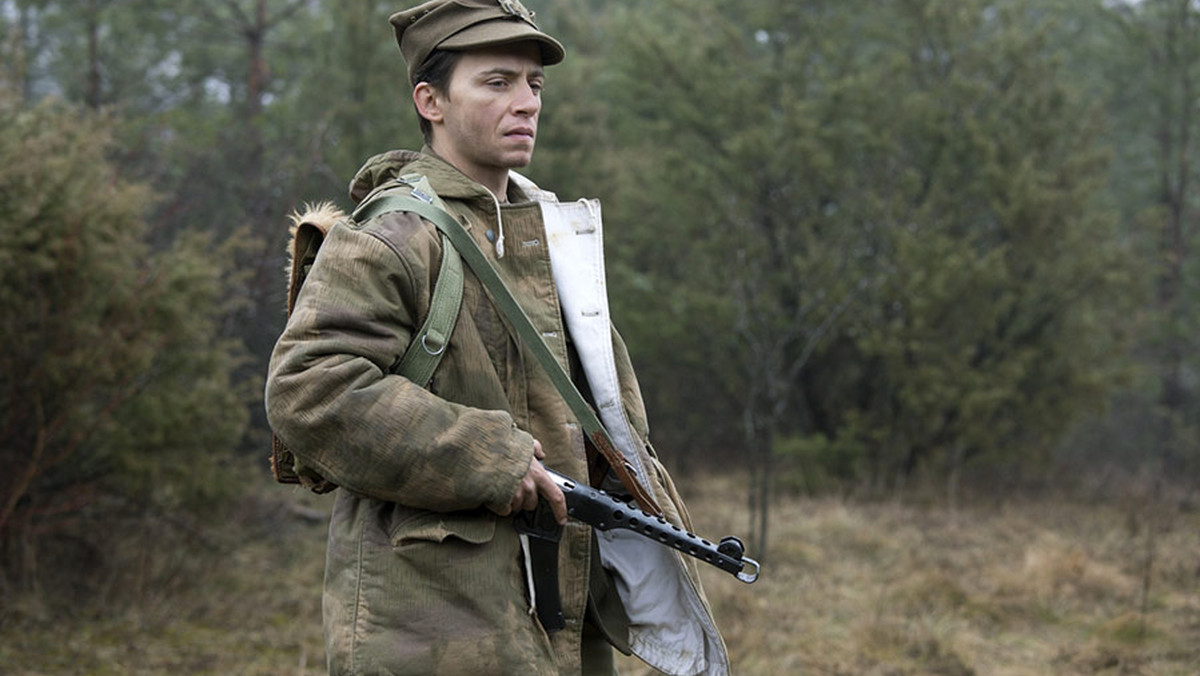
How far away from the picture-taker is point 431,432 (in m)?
1.89

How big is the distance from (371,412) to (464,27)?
32.4 inches

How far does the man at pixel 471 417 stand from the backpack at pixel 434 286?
28 mm

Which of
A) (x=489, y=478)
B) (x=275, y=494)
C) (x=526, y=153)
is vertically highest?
(x=526, y=153)

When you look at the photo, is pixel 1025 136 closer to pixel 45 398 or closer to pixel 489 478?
pixel 45 398

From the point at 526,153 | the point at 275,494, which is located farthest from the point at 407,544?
the point at 275,494

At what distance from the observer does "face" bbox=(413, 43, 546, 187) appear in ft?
7.25

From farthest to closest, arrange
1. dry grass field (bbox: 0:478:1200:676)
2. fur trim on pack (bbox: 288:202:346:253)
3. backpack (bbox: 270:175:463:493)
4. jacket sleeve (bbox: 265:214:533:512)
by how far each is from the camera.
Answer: dry grass field (bbox: 0:478:1200:676)
fur trim on pack (bbox: 288:202:346:253)
backpack (bbox: 270:175:463:493)
jacket sleeve (bbox: 265:214:533:512)

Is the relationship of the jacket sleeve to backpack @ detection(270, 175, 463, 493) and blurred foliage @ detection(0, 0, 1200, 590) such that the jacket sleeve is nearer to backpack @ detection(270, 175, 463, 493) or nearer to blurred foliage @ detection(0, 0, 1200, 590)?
backpack @ detection(270, 175, 463, 493)

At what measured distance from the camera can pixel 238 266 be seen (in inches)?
317

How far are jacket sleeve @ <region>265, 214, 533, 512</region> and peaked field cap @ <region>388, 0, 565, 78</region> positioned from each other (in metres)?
0.49

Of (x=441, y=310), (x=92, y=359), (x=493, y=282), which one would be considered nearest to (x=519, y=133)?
(x=493, y=282)

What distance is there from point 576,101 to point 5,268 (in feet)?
25.8

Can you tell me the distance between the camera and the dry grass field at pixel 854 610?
5176 mm

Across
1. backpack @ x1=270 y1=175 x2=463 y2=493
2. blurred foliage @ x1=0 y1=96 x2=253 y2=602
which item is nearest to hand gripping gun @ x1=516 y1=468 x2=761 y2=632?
backpack @ x1=270 y1=175 x2=463 y2=493
